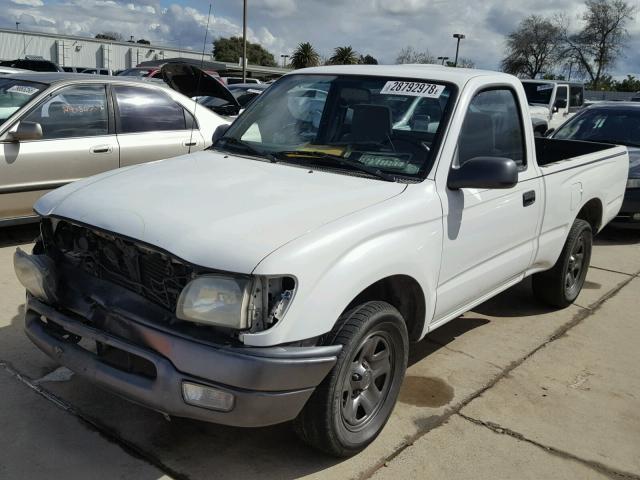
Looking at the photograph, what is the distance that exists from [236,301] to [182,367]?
33 centimetres

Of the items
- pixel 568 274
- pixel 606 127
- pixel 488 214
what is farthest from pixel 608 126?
pixel 488 214

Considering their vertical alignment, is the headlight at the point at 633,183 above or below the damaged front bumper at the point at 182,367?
above

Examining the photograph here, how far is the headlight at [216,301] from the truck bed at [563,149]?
4140 mm

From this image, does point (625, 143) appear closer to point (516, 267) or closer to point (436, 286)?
point (516, 267)

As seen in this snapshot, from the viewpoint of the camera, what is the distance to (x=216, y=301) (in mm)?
2484

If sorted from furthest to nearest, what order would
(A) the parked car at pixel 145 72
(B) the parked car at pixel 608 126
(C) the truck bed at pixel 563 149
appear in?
1. (A) the parked car at pixel 145 72
2. (B) the parked car at pixel 608 126
3. (C) the truck bed at pixel 563 149

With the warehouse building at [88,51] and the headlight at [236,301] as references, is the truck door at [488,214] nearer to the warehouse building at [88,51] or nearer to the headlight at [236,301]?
the headlight at [236,301]

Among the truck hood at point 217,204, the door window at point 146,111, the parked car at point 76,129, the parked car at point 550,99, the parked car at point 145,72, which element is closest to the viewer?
the truck hood at point 217,204

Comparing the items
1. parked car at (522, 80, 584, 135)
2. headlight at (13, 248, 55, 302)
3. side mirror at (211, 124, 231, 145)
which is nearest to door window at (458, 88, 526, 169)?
side mirror at (211, 124, 231, 145)

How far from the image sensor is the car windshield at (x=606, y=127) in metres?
8.50

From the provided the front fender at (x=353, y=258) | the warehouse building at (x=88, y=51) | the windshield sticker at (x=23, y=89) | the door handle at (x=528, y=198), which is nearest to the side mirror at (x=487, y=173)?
the front fender at (x=353, y=258)

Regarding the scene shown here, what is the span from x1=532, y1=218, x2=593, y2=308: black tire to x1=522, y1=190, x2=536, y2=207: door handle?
0.98m

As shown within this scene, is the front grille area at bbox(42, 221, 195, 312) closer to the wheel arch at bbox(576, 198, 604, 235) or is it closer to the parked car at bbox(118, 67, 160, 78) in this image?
the wheel arch at bbox(576, 198, 604, 235)

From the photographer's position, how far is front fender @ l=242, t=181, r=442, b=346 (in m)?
2.50
